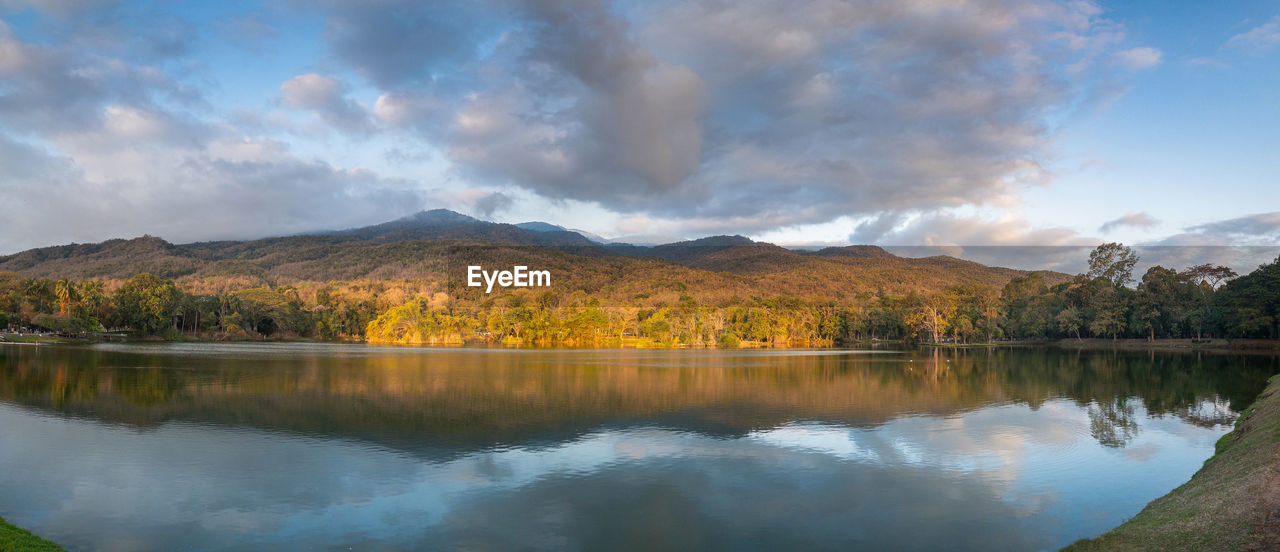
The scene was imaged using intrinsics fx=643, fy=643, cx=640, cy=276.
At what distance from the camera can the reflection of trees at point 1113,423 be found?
2108 centimetres

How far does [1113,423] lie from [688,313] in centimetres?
9363

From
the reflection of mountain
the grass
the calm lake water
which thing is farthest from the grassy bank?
the grass

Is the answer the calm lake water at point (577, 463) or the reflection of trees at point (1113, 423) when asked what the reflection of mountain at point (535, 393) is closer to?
the reflection of trees at point (1113, 423)

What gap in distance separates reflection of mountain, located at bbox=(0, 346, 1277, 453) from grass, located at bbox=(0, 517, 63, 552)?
907 centimetres

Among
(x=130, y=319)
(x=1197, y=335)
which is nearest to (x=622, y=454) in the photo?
(x=1197, y=335)

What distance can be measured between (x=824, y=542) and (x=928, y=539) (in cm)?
189

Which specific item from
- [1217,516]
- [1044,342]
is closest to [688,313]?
[1044,342]

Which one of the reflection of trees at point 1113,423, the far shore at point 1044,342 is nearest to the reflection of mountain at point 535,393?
the reflection of trees at point 1113,423

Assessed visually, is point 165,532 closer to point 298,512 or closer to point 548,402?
point 298,512

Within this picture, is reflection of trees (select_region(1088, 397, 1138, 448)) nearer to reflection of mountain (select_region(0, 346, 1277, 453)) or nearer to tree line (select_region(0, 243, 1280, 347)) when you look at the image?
reflection of mountain (select_region(0, 346, 1277, 453))

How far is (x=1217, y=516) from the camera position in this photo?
9602 mm

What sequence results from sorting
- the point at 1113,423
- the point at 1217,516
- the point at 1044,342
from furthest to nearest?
1. the point at 1044,342
2. the point at 1113,423
3. the point at 1217,516

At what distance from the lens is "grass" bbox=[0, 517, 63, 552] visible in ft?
27.9

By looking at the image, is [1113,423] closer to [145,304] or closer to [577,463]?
[577,463]
